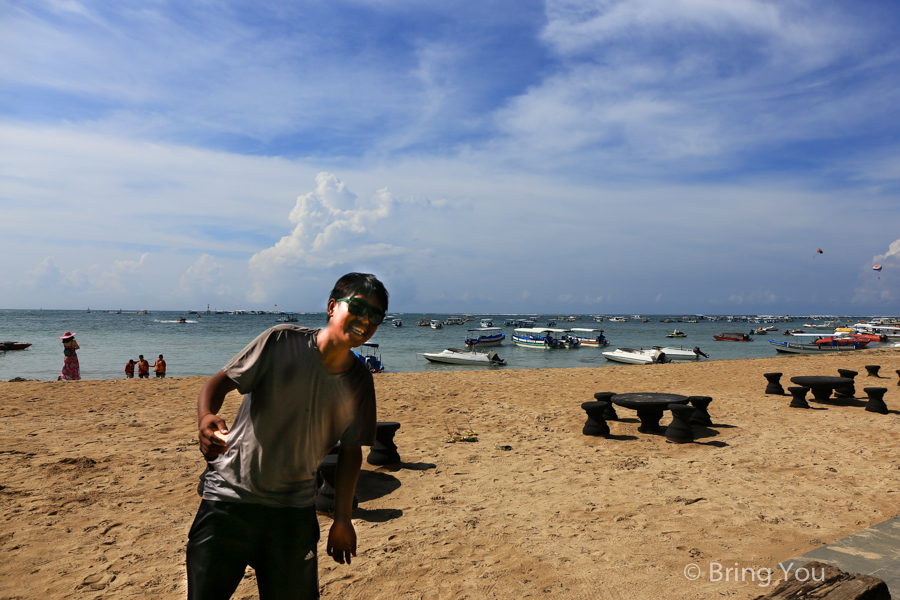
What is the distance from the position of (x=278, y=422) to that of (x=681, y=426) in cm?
778

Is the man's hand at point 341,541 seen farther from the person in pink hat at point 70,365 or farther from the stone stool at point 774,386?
the person in pink hat at point 70,365

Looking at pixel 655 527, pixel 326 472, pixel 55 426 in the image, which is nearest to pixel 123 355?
pixel 55 426

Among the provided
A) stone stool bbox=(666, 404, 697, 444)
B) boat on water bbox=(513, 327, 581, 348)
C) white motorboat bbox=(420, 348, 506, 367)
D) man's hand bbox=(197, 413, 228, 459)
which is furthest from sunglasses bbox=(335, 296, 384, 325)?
boat on water bbox=(513, 327, 581, 348)

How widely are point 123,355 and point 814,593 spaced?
146ft

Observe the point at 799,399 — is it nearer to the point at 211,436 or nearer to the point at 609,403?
the point at 609,403

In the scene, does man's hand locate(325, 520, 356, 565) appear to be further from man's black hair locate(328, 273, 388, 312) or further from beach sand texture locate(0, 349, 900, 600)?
beach sand texture locate(0, 349, 900, 600)

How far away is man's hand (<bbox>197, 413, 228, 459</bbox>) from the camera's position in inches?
70.6

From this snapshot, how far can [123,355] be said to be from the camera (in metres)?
37.3

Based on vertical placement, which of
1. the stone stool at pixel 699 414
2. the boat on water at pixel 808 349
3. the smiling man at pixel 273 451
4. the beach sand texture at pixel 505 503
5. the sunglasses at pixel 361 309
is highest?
the sunglasses at pixel 361 309

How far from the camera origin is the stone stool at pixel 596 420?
8.31 meters

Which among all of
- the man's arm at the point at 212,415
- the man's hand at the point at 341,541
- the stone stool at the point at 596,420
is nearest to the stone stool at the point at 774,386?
the stone stool at the point at 596,420

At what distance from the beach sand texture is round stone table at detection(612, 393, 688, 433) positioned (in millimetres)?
373

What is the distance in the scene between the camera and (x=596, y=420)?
8398 millimetres

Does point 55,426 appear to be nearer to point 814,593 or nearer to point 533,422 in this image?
point 533,422
